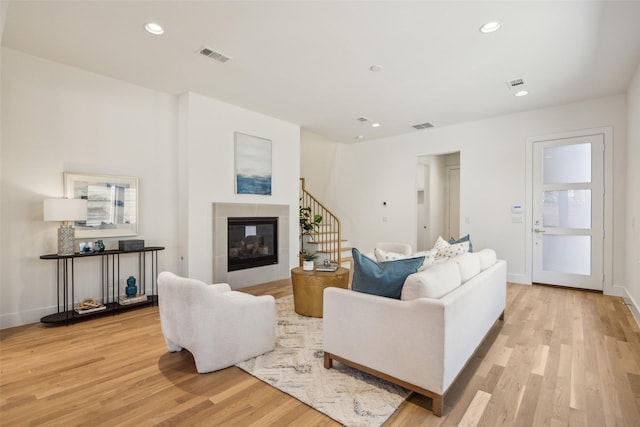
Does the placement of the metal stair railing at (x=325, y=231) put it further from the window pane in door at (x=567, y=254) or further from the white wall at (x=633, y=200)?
the white wall at (x=633, y=200)

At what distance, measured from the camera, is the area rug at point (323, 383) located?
6.29ft

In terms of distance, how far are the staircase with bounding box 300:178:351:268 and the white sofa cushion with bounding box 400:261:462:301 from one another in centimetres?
412

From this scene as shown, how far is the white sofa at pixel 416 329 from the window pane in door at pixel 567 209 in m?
3.53

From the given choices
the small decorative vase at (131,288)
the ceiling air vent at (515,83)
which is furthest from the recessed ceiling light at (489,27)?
the small decorative vase at (131,288)

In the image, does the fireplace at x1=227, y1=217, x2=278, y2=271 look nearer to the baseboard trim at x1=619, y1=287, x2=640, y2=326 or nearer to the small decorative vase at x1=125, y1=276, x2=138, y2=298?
the small decorative vase at x1=125, y1=276, x2=138, y2=298

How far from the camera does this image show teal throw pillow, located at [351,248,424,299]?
2.20 meters

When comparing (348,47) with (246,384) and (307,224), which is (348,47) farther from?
(307,224)

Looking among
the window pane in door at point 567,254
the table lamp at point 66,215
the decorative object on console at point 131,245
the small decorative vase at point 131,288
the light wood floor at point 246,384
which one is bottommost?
the light wood floor at point 246,384

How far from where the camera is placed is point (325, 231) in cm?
752

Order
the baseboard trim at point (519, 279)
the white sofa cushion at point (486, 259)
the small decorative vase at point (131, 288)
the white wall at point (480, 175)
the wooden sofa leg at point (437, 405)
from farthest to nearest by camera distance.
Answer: the baseboard trim at point (519, 279) → the white wall at point (480, 175) → the small decorative vase at point (131, 288) → the white sofa cushion at point (486, 259) → the wooden sofa leg at point (437, 405)

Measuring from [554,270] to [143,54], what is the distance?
21.8 ft

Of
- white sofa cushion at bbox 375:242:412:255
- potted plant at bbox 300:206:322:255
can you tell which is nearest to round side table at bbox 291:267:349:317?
white sofa cushion at bbox 375:242:412:255

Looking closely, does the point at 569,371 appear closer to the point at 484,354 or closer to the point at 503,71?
the point at 484,354

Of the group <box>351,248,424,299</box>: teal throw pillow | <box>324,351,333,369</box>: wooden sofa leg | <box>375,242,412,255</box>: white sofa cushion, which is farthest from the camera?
<box>375,242,412,255</box>: white sofa cushion
